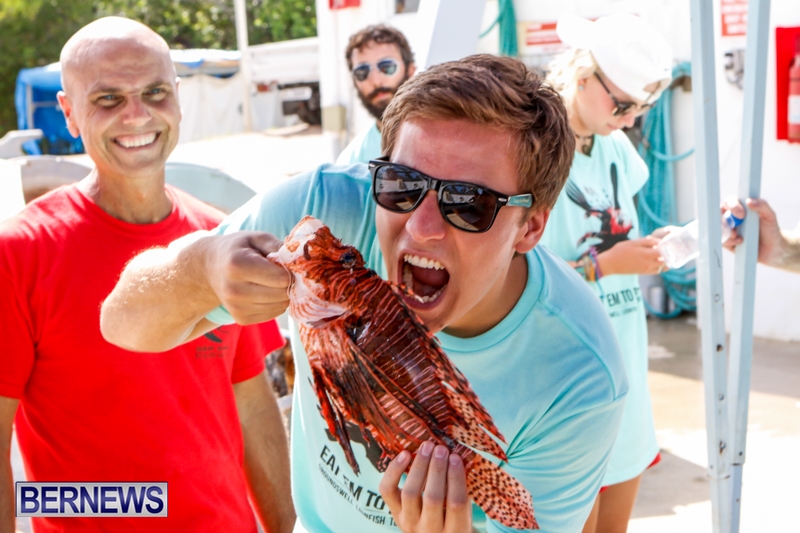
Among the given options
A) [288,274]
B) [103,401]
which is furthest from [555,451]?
[103,401]

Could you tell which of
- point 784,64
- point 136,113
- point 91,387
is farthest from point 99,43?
point 784,64

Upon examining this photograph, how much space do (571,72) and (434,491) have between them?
2.65m

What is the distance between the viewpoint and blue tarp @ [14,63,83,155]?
20781mm

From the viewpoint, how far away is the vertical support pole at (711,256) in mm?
2855

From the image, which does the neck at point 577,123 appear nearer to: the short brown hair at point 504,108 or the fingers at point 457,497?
the short brown hair at point 504,108

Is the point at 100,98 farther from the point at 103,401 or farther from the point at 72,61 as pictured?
the point at 103,401

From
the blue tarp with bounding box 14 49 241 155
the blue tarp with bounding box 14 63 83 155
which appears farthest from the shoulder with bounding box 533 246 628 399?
the blue tarp with bounding box 14 63 83 155

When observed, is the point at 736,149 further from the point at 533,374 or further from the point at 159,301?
the point at 159,301

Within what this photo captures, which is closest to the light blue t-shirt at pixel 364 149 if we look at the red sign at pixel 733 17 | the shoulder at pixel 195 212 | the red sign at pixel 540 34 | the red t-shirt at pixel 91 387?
the shoulder at pixel 195 212

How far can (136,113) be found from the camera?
287 cm

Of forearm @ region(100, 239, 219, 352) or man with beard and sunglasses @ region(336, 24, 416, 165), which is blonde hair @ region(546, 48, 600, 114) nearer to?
man with beard and sunglasses @ region(336, 24, 416, 165)

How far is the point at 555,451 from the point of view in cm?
188

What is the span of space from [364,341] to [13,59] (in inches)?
1174

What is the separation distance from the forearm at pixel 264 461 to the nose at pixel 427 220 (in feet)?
4.80
